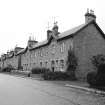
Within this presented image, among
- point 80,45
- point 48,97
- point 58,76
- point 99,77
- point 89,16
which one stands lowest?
point 48,97

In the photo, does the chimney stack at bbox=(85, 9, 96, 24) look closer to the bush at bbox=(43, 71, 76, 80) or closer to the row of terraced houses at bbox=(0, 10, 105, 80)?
the row of terraced houses at bbox=(0, 10, 105, 80)

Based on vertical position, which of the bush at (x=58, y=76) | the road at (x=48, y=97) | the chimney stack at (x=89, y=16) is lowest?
the road at (x=48, y=97)

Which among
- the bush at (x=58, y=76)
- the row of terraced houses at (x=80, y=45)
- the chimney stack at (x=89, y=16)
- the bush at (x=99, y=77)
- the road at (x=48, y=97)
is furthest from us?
the chimney stack at (x=89, y=16)

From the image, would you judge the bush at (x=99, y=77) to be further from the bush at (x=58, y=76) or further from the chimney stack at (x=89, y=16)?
the chimney stack at (x=89, y=16)

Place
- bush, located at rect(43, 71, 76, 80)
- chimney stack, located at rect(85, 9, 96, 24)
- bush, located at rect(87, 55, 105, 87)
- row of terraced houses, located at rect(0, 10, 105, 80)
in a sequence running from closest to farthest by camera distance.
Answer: bush, located at rect(87, 55, 105, 87) < bush, located at rect(43, 71, 76, 80) < row of terraced houses, located at rect(0, 10, 105, 80) < chimney stack, located at rect(85, 9, 96, 24)

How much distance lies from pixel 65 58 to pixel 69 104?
74.3ft

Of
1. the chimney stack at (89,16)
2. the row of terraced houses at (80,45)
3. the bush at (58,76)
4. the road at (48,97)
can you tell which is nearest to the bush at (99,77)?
the road at (48,97)

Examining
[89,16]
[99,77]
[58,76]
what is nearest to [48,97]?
[99,77]

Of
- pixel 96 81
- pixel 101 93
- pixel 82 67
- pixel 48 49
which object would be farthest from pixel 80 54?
pixel 101 93

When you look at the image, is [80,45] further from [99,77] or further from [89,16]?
[99,77]

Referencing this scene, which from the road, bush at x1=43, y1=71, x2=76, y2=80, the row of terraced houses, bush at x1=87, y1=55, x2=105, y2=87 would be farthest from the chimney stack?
the road

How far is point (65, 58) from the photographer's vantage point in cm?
3172

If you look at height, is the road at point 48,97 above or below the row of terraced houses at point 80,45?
below

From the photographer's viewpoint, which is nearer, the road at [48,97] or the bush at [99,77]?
the road at [48,97]
